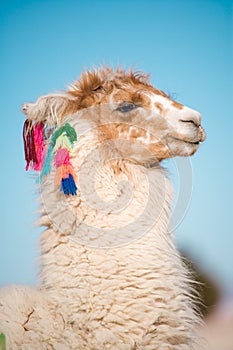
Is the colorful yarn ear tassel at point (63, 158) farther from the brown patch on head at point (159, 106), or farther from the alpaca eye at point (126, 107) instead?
the brown patch on head at point (159, 106)

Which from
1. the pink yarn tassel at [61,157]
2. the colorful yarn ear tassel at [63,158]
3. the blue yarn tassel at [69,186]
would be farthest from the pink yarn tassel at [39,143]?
the blue yarn tassel at [69,186]

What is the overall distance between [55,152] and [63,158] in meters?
0.10

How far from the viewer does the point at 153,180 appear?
374 centimetres

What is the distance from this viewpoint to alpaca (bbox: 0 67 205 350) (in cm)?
294

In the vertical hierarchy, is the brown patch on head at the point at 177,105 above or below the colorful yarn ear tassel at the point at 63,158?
above

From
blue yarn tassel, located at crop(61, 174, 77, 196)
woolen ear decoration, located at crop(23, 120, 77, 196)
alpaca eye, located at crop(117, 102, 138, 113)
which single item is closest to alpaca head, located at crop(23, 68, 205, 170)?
alpaca eye, located at crop(117, 102, 138, 113)

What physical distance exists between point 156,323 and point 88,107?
1.59 m

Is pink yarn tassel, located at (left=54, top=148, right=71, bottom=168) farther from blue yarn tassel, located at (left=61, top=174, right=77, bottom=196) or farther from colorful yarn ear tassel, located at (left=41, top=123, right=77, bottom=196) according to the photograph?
blue yarn tassel, located at (left=61, top=174, right=77, bottom=196)

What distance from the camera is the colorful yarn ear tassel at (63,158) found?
3.36 metres

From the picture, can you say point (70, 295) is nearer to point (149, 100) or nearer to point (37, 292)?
point (37, 292)

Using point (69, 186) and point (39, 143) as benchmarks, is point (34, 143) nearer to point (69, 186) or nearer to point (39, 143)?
point (39, 143)

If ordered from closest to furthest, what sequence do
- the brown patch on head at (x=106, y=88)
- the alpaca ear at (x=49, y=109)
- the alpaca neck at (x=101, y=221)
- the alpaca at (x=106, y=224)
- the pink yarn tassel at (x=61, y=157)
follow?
the alpaca at (x=106, y=224) → the alpaca neck at (x=101, y=221) → the pink yarn tassel at (x=61, y=157) → the alpaca ear at (x=49, y=109) → the brown patch on head at (x=106, y=88)

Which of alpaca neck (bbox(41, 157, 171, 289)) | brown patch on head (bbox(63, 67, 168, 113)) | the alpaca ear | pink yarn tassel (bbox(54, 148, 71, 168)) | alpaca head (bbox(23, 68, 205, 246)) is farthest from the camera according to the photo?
brown patch on head (bbox(63, 67, 168, 113))

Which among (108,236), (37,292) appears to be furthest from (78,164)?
(37,292)
